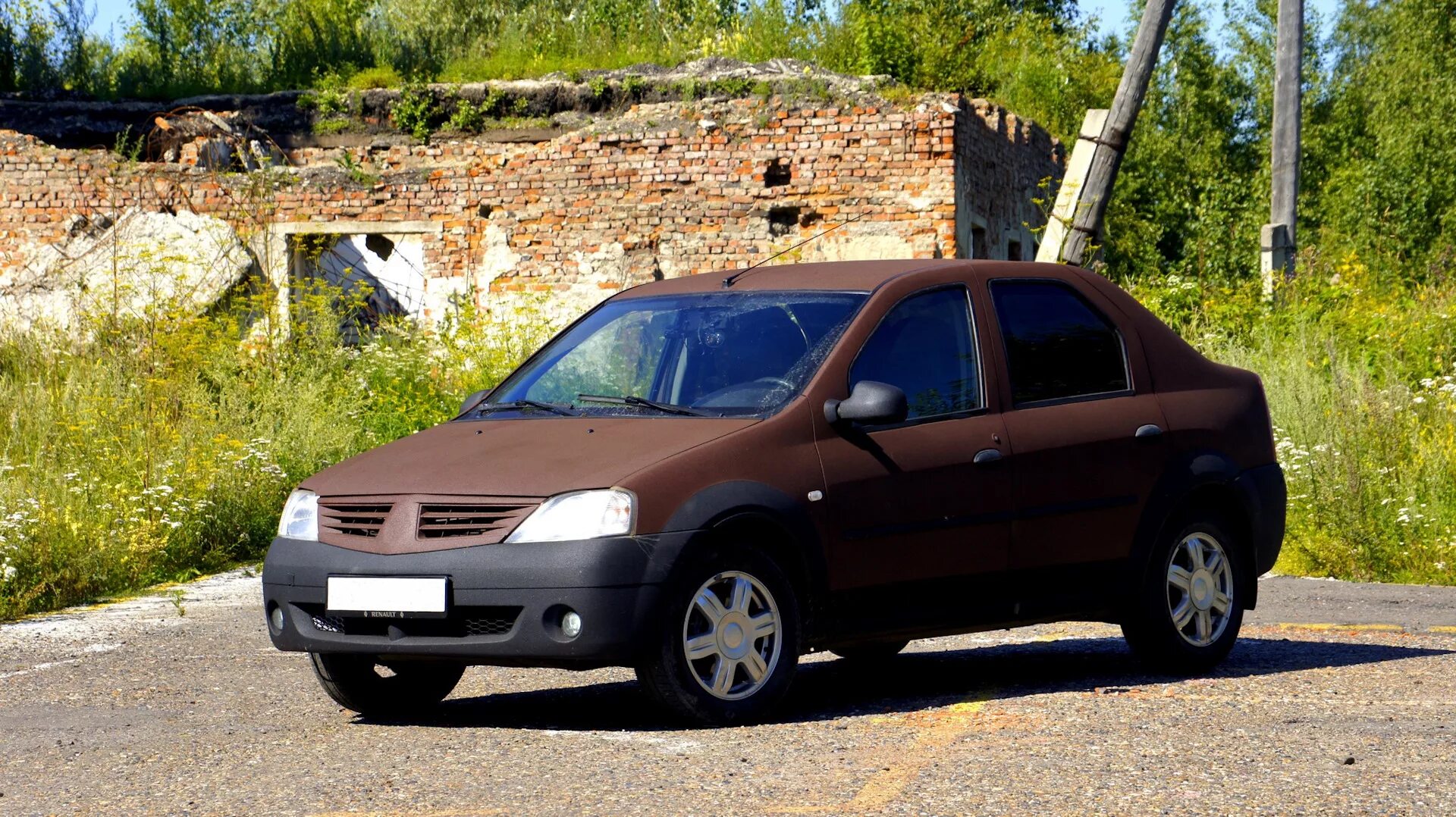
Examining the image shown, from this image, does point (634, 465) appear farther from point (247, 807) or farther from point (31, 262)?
point (31, 262)

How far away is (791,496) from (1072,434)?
57.4 inches

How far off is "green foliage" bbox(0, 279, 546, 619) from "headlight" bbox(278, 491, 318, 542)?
4.45m

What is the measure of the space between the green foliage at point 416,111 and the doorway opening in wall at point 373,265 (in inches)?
52.3

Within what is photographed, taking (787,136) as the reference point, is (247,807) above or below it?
below

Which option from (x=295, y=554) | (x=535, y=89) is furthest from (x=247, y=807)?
(x=535, y=89)

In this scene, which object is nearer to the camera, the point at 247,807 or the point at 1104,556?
the point at 247,807

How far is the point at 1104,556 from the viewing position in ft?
23.6

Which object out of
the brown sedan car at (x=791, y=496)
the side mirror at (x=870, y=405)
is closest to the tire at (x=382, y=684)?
the brown sedan car at (x=791, y=496)

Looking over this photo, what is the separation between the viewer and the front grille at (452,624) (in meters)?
5.96

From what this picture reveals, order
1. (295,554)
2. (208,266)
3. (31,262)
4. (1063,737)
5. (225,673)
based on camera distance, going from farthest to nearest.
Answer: (31,262), (208,266), (225,673), (295,554), (1063,737)

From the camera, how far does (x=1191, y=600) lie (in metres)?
7.52

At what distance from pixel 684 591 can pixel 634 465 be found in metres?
0.45

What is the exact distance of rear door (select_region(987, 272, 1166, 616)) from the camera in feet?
22.9

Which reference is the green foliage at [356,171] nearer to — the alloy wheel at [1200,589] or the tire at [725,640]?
the alloy wheel at [1200,589]
